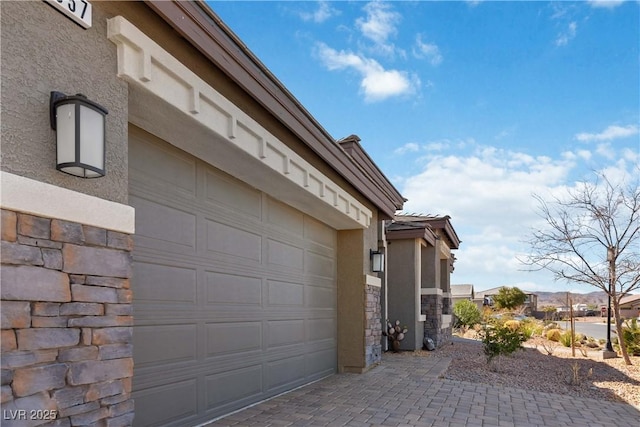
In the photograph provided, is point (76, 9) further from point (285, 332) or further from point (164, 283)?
point (285, 332)

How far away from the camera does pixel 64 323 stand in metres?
2.77

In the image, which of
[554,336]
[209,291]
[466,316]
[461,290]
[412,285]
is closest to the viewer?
[209,291]

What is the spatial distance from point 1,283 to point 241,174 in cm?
342

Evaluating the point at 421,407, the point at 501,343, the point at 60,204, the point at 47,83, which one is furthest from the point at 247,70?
the point at 501,343

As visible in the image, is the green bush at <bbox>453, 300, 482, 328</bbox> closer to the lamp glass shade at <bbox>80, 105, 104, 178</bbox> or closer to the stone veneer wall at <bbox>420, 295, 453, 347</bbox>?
the stone veneer wall at <bbox>420, 295, 453, 347</bbox>

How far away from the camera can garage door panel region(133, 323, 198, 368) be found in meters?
4.25

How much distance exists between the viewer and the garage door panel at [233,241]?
534cm

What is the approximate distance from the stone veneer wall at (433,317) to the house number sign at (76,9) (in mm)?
12045

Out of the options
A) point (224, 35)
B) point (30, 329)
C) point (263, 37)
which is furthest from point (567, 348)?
point (30, 329)

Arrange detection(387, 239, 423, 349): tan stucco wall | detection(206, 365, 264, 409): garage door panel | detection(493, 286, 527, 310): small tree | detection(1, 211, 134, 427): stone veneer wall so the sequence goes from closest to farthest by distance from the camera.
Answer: detection(1, 211, 134, 427): stone veneer wall
detection(206, 365, 264, 409): garage door panel
detection(387, 239, 423, 349): tan stucco wall
detection(493, 286, 527, 310): small tree

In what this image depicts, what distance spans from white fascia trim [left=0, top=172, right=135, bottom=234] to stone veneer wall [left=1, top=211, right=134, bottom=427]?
5 cm

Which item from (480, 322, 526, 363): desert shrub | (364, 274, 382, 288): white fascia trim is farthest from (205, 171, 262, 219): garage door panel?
(480, 322, 526, 363): desert shrub

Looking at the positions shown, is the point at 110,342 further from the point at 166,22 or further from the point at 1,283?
the point at 166,22

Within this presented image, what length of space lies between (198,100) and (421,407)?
4.77 metres
